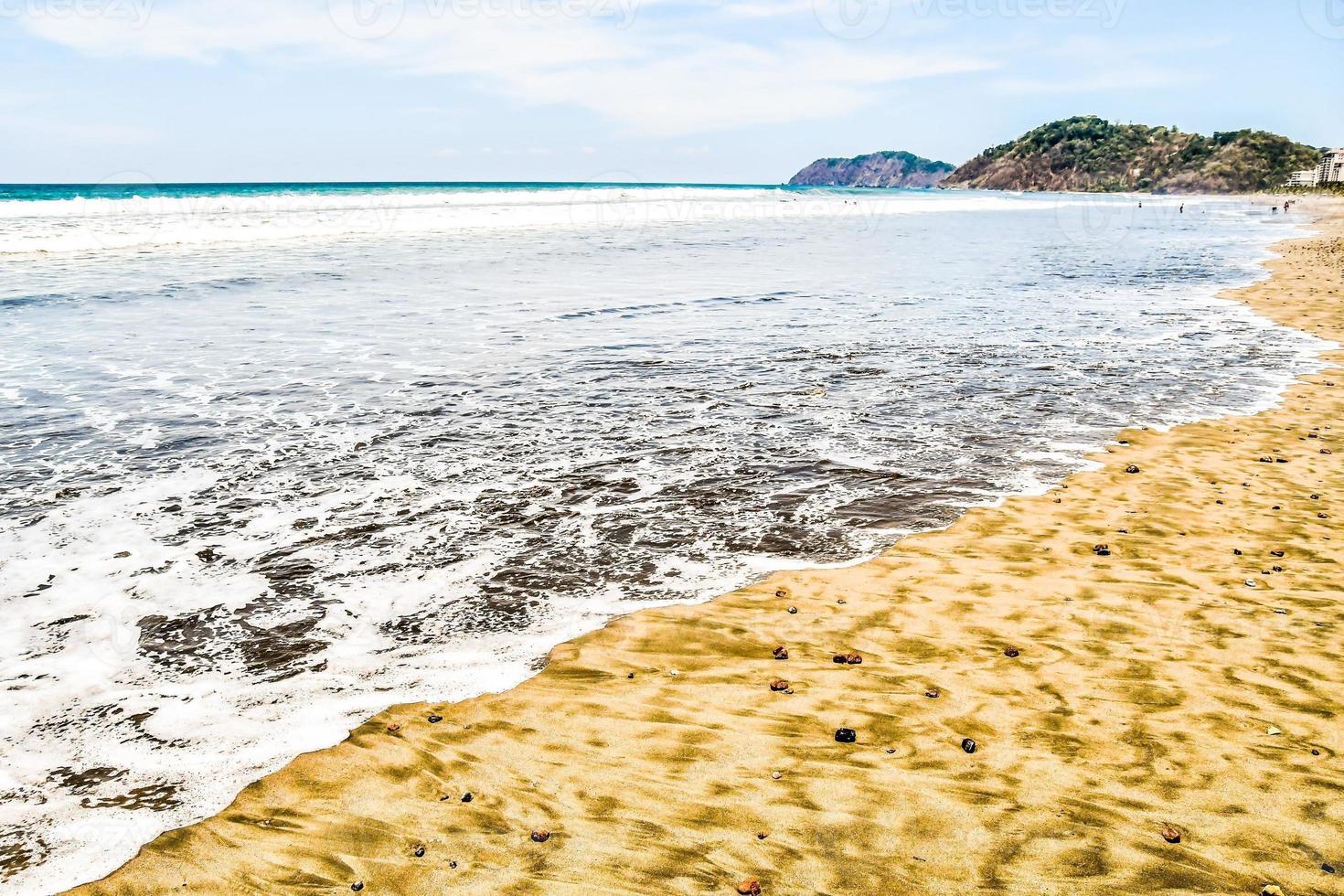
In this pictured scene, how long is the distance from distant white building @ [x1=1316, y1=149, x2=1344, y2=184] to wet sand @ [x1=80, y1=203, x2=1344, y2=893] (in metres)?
169

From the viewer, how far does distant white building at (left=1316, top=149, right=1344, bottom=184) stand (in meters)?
132

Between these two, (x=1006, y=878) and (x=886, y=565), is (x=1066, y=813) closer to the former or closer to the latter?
(x=1006, y=878)

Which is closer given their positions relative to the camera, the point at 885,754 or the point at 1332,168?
the point at 885,754

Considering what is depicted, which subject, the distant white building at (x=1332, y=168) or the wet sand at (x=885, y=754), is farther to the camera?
the distant white building at (x=1332, y=168)

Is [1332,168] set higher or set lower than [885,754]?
higher

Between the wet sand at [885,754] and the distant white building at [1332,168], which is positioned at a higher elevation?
the distant white building at [1332,168]

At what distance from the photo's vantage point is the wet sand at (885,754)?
136 inches

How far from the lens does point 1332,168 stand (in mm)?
135375

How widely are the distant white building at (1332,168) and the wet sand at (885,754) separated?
169266mm

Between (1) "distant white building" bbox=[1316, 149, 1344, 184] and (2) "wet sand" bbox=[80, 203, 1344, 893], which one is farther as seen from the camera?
(1) "distant white building" bbox=[1316, 149, 1344, 184]

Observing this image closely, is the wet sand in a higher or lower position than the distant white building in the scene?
lower

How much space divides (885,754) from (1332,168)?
17901 centimetres

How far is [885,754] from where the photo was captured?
13.7 feet

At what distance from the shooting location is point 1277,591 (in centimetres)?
581
